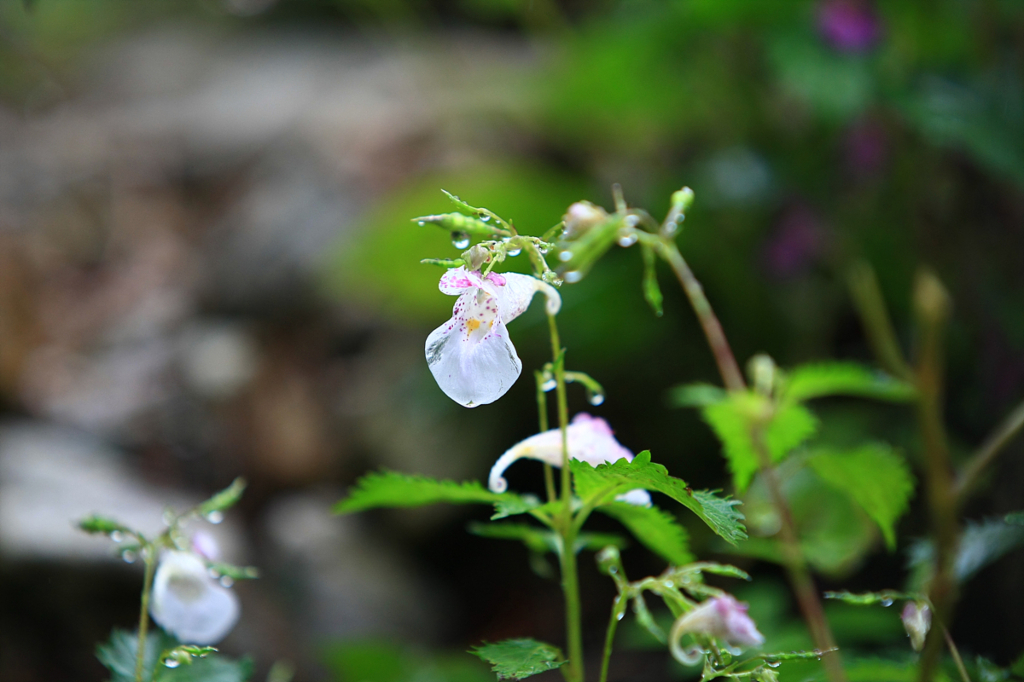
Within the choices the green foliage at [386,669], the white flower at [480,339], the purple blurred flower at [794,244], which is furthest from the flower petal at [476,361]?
the purple blurred flower at [794,244]

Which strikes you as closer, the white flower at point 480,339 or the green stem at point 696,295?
the white flower at point 480,339

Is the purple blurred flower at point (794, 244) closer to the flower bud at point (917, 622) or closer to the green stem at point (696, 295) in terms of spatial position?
the green stem at point (696, 295)

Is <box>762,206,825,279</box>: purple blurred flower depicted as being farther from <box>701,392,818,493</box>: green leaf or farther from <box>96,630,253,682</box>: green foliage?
<box>96,630,253,682</box>: green foliage

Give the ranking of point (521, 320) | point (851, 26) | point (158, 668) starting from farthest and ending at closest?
point (521, 320)
point (851, 26)
point (158, 668)

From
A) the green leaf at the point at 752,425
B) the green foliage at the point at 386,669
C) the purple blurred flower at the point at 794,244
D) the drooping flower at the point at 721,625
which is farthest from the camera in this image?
the purple blurred flower at the point at 794,244

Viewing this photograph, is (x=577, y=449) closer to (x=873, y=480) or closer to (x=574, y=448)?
(x=574, y=448)

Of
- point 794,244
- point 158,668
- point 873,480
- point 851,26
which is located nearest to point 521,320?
point 794,244

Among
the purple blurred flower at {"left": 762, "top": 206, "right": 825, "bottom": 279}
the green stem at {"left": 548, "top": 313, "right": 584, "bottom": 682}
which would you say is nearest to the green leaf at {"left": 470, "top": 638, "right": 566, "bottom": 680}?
the green stem at {"left": 548, "top": 313, "right": 584, "bottom": 682}

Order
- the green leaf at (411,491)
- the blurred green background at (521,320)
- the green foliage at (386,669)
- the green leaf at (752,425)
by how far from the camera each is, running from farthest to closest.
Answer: the blurred green background at (521,320), the green foliage at (386,669), the green leaf at (752,425), the green leaf at (411,491)
